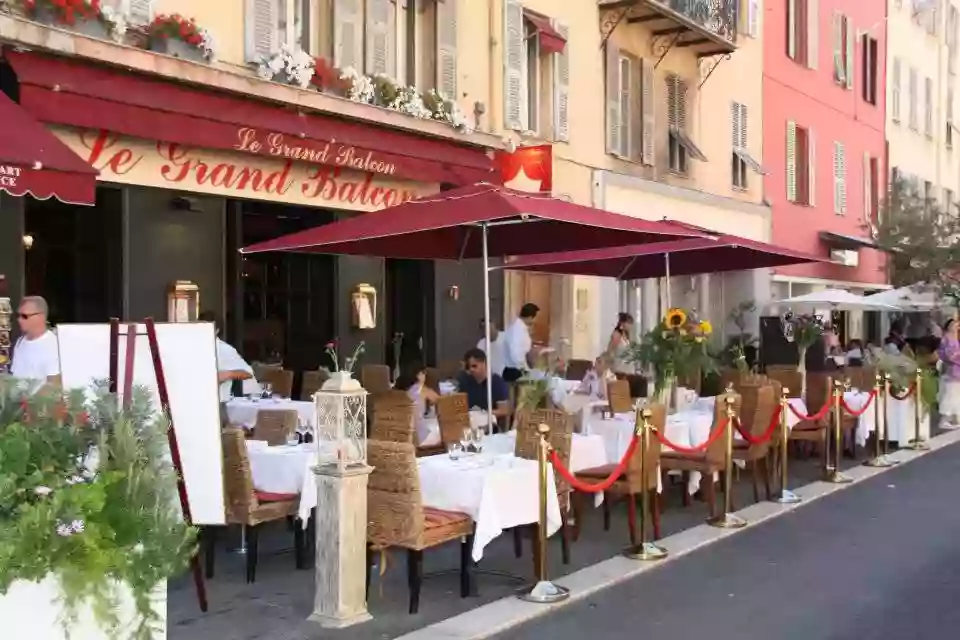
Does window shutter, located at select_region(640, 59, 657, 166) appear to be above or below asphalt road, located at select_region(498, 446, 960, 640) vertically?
above

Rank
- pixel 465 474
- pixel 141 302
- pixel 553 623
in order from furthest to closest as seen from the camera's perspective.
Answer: pixel 141 302 < pixel 465 474 < pixel 553 623

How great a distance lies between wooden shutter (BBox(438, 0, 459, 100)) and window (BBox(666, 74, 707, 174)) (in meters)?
6.35

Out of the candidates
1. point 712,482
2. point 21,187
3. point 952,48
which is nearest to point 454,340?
point 712,482

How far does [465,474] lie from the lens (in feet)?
22.5

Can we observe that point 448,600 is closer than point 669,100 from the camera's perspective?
Yes

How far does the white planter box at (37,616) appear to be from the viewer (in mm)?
3973

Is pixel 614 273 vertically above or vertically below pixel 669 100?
below

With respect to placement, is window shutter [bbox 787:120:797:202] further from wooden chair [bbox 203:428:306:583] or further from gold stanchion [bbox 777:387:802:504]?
wooden chair [bbox 203:428:306:583]

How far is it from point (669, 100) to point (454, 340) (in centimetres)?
717

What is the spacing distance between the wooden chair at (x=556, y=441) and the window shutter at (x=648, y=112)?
12.4m

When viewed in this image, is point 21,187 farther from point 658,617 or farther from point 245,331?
point 245,331

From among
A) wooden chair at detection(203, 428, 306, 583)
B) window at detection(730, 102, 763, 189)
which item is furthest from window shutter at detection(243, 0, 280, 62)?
window at detection(730, 102, 763, 189)

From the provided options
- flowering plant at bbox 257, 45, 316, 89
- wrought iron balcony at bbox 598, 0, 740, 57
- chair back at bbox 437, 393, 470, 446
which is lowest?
chair back at bbox 437, 393, 470, 446

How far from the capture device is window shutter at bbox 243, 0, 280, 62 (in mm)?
12125
